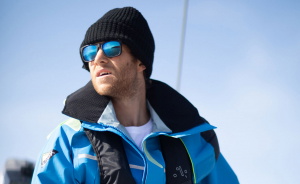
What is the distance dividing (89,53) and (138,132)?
63cm

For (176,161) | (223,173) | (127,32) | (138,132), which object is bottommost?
(223,173)

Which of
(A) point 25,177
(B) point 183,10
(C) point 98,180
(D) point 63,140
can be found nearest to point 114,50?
(D) point 63,140

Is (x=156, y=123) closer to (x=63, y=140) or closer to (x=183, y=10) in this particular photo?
(x=63, y=140)

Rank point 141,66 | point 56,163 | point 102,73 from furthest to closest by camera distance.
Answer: point 141,66 → point 102,73 → point 56,163

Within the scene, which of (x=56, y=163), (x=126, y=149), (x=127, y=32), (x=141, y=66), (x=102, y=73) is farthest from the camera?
→ (x=141, y=66)

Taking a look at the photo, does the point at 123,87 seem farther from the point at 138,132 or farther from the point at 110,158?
the point at 110,158

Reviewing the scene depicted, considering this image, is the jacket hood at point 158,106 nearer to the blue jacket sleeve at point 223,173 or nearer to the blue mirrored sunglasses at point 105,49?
the blue mirrored sunglasses at point 105,49

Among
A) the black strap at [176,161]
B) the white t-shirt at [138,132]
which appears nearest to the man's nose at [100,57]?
the white t-shirt at [138,132]

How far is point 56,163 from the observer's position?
223 cm

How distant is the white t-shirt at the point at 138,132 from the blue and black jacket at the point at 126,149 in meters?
0.06

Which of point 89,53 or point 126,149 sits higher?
point 89,53

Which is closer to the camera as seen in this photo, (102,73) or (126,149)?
(126,149)

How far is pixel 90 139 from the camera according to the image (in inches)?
93.7

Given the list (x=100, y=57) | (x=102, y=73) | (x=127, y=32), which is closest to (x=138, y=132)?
(x=102, y=73)
